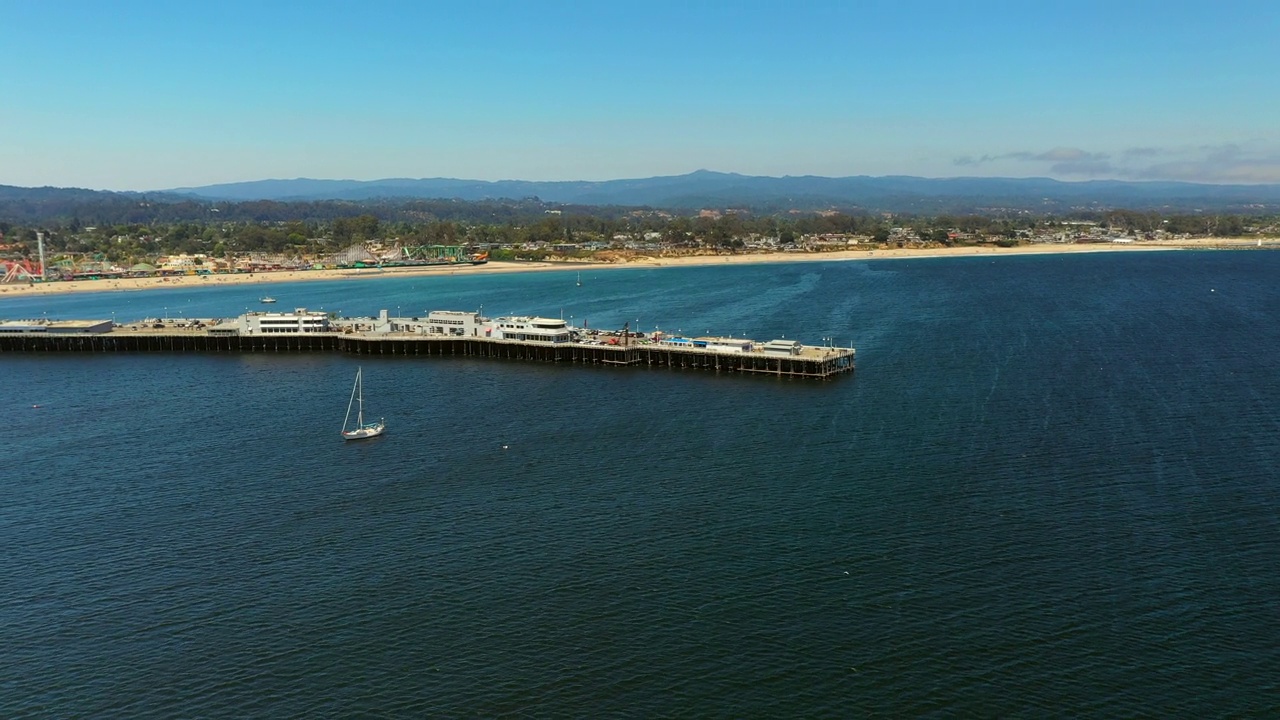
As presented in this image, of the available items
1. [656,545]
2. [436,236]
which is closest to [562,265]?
[436,236]

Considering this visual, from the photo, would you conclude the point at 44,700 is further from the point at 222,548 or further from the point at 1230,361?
the point at 1230,361

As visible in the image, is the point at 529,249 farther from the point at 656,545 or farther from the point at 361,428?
the point at 656,545

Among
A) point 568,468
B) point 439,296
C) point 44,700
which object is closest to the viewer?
point 44,700

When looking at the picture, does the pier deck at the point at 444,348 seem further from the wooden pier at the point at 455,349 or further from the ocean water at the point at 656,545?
the ocean water at the point at 656,545

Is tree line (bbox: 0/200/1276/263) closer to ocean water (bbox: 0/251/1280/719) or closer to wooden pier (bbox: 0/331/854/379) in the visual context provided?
wooden pier (bbox: 0/331/854/379)

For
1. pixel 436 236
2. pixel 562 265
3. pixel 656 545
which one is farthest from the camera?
pixel 436 236

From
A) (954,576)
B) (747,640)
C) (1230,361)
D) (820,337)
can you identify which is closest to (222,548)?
(747,640)

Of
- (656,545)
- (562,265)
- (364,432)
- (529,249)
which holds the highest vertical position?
(529,249)
